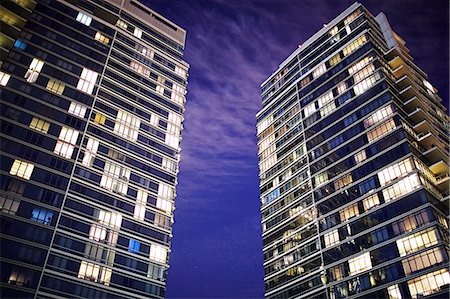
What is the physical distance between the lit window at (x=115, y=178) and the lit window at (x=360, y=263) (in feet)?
152

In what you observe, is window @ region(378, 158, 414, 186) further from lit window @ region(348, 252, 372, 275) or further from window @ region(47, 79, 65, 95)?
window @ region(47, 79, 65, 95)

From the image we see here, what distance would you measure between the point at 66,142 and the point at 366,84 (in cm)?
6542

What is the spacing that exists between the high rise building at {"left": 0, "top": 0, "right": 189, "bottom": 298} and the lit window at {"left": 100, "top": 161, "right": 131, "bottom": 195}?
0.21 meters

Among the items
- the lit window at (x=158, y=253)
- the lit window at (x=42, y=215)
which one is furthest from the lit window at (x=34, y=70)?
the lit window at (x=158, y=253)

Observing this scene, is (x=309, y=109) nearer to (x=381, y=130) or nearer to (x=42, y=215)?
(x=381, y=130)

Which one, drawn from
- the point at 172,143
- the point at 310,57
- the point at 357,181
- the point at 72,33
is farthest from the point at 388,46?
the point at 72,33

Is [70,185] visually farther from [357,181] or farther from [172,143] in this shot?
[357,181]

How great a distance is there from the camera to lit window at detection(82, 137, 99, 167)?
7931 centimetres

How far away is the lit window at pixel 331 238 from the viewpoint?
268 ft

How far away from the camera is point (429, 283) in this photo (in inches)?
2446

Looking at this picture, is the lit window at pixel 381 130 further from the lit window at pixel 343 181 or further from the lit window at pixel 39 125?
the lit window at pixel 39 125

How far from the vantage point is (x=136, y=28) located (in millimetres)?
109312

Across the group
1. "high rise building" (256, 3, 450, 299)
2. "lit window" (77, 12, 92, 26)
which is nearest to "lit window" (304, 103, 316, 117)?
"high rise building" (256, 3, 450, 299)

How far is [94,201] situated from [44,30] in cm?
4085
